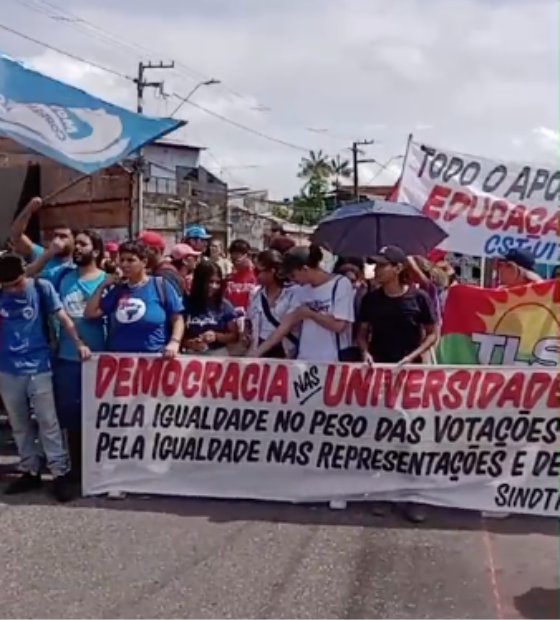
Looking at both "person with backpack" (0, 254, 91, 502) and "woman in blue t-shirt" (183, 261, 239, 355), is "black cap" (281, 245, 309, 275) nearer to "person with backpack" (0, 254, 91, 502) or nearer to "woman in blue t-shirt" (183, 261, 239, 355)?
"woman in blue t-shirt" (183, 261, 239, 355)

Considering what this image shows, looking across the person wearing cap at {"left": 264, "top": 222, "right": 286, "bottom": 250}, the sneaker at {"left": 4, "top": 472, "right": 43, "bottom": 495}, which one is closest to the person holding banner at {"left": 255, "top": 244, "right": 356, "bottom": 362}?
the person wearing cap at {"left": 264, "top": 222, "right": 286, "bottom": 250}

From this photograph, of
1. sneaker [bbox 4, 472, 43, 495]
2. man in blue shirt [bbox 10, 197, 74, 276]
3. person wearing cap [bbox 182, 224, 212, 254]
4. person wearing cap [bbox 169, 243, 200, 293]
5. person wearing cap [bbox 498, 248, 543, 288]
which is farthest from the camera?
person wearing cap [bbox 182, 224, 212, 254]

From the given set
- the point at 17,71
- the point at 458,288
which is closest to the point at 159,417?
the point at 458,288

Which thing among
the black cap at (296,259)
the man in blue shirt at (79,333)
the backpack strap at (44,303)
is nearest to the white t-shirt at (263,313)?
the black cap at (296,259)

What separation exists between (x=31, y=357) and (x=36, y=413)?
1.24 ft

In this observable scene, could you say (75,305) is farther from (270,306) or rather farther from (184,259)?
(184,259)

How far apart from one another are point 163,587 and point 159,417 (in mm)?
1781

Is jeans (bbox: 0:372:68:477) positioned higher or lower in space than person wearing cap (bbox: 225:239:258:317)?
lower

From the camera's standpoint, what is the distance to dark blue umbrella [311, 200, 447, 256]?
322 inches

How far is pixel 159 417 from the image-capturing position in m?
6.61

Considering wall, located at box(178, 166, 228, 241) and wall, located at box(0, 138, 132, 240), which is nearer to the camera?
wall, located at box(0, 138, 132, 240)

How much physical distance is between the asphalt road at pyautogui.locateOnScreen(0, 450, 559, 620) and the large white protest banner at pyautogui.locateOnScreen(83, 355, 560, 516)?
154mm

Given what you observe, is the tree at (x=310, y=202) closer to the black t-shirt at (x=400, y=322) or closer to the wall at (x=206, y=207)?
the wall at (x=206, y=207)

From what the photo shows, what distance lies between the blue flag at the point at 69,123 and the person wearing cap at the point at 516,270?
2.61m
